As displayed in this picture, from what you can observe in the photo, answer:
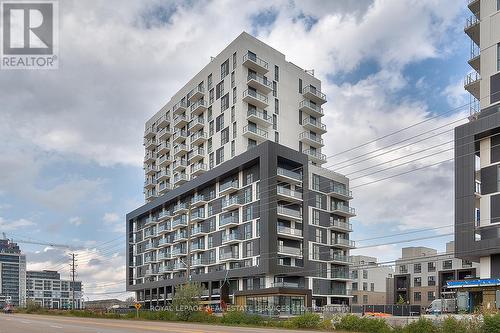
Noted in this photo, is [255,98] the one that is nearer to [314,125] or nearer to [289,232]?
[314,125]

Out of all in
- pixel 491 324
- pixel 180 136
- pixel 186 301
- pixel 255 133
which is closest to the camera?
pixel 491 324

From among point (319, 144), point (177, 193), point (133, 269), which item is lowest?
point (133, 269)

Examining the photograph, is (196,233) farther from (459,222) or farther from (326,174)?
(459,222)

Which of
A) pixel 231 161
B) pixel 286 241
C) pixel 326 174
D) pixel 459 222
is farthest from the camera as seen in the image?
pixel 326 174

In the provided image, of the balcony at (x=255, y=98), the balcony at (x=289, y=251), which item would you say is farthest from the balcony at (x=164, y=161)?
the balcony at (x=289, y=251)

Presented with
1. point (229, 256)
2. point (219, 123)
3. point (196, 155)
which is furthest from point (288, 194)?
point (196, 155)

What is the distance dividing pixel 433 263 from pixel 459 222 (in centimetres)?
7144

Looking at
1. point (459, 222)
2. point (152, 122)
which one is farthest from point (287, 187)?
point (152, 122)

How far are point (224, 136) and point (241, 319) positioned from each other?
43.5 metres

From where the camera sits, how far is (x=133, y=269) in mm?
120812

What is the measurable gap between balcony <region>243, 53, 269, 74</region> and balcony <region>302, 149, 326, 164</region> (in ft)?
54.3

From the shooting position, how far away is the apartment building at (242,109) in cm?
8031

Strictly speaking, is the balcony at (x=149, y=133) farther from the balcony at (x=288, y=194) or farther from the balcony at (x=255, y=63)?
the balcony at (x=288, y=194)

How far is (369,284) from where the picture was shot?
126 metres
